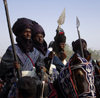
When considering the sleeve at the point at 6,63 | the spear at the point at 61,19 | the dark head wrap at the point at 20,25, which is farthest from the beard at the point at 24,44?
the spear at the point at 61,19

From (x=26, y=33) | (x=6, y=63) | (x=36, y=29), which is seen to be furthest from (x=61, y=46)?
(x=6, y=63)

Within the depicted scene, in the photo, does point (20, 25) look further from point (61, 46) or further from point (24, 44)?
point (61, 46)

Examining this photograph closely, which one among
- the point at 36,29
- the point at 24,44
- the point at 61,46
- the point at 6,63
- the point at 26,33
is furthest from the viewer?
the point at 61,46

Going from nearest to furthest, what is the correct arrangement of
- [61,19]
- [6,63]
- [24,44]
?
1. [6,63]
2. [24,44]
3. [61,19]

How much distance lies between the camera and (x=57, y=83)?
325 centimetres

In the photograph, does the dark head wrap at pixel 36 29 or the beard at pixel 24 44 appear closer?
the beard at pixel 24 44

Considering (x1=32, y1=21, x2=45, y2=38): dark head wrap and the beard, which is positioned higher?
(x1=32, y1=21, x2=45, y2=38): dark head wrap

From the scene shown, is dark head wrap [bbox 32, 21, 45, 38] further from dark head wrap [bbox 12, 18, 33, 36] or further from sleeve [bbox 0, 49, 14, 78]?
sleeve [bbox 0, 49, 14, 78]

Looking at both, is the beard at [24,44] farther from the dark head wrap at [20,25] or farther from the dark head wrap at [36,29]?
the dark head wrap at [36,29]

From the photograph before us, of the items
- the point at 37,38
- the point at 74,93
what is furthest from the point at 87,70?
the point at 37,38

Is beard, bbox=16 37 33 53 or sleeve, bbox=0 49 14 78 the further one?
beard, bbox=16 37 33 53

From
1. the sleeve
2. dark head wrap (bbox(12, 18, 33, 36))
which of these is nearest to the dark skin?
dark head wrap (bbox(12, 18, 33, 36))

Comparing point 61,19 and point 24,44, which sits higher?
point 61,19

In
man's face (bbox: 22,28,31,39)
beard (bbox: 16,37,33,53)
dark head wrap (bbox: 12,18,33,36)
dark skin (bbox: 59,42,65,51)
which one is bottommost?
dark skin (bbox: 59,42,65,51)
